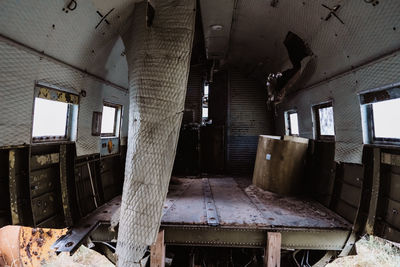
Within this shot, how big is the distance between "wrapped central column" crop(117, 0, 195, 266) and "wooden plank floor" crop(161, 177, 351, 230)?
0.94 m

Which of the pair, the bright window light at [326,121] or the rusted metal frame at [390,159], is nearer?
the rusted metal frame at [390,159]

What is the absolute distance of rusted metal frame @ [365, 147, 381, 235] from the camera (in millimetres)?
2873

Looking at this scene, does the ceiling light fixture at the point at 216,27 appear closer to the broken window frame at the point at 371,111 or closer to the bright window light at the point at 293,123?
the bright window light at the point at 293,123

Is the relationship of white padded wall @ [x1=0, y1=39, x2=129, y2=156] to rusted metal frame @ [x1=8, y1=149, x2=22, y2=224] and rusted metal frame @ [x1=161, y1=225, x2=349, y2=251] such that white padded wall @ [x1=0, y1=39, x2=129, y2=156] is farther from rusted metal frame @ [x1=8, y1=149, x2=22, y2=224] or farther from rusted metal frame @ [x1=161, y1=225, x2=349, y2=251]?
rusted metal frame @ [x1=161, y1=225, x2=349, y2=251]

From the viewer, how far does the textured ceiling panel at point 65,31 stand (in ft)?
6.87

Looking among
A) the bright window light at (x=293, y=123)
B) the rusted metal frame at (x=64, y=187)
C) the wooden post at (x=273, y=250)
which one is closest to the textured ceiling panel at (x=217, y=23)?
the bright window light at (x=293, y=123)

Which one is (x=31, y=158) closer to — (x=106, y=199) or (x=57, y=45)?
(x=57, y=45)

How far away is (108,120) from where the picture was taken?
14.8ft

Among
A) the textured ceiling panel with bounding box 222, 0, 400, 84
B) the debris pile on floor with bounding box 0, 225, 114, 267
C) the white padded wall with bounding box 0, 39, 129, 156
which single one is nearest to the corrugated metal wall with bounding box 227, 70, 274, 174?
the textured ceiling panel with bounding box 222, 0, 400, 84

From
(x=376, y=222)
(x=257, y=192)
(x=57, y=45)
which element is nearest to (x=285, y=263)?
(x=257, y=192)

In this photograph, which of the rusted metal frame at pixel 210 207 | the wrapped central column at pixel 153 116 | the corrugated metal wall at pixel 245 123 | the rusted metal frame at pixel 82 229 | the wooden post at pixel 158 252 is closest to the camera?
the wrapped central column at pixel 153 116

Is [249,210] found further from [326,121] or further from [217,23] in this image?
[217,23]

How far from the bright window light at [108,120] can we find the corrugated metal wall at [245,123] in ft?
12.7

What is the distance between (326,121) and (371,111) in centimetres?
108
